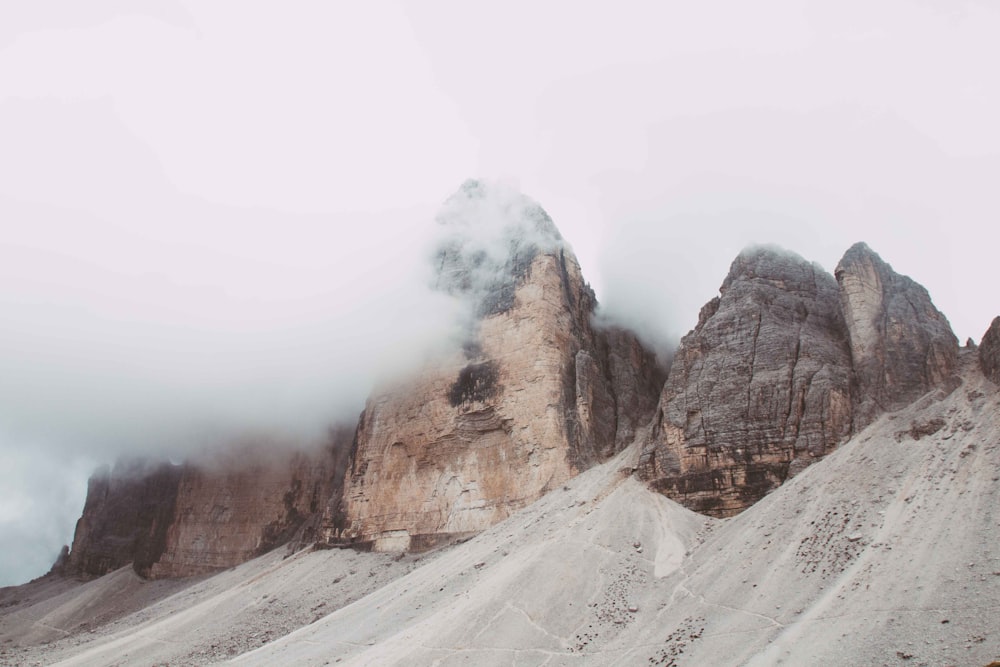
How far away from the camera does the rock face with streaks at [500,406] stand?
37.5 m

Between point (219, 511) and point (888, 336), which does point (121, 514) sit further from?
point (888, 336)

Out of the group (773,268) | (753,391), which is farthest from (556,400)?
(773,268)

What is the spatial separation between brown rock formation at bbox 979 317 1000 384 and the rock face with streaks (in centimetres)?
1881

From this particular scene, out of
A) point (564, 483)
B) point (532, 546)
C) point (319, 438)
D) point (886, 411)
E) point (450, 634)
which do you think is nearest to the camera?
point (450, 634)

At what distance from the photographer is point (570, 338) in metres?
41.7

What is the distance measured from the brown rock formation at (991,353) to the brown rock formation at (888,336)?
1.53 m

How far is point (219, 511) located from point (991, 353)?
Result: 202 ft

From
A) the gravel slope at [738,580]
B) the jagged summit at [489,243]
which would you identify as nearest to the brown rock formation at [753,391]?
the gravel slope at [738,580]

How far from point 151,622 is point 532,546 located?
96.1 ft

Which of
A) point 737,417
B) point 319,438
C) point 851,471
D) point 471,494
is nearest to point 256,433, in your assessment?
point 319,438

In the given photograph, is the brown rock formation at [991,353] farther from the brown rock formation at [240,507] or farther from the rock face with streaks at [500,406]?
the brown rock formation at [240,507]

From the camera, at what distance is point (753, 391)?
28656 mm

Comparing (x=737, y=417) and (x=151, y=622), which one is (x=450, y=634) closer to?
(x=737, y=417)

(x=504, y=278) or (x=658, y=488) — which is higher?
(x=504, y=278)
